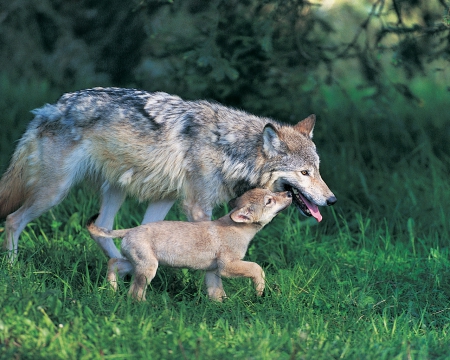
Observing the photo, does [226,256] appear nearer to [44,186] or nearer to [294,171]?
[294,171]

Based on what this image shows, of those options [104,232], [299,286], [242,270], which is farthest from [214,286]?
[104,232]

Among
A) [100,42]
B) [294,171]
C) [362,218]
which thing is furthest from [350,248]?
[100,42]

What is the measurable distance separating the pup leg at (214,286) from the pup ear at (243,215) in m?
0.44

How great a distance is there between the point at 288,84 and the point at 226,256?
3896mm

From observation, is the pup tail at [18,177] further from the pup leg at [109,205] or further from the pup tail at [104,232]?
the pup tail at [104,232]

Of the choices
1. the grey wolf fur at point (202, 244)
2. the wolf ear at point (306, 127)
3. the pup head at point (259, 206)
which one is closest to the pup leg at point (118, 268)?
the grey wolf fur at point (202, 244)

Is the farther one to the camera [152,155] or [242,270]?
[152,155]

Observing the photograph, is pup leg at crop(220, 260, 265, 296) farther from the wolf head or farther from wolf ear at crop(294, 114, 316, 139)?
wolf ear at crop(294, 114, 316, 139)

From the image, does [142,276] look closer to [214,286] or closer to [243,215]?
[214,286]

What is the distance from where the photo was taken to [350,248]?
629 centimetres

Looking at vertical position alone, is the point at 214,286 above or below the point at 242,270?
below

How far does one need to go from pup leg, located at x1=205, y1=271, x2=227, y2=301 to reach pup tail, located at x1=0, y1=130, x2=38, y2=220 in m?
1.83

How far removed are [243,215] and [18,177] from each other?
2.21m

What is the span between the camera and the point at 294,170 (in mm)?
5289
